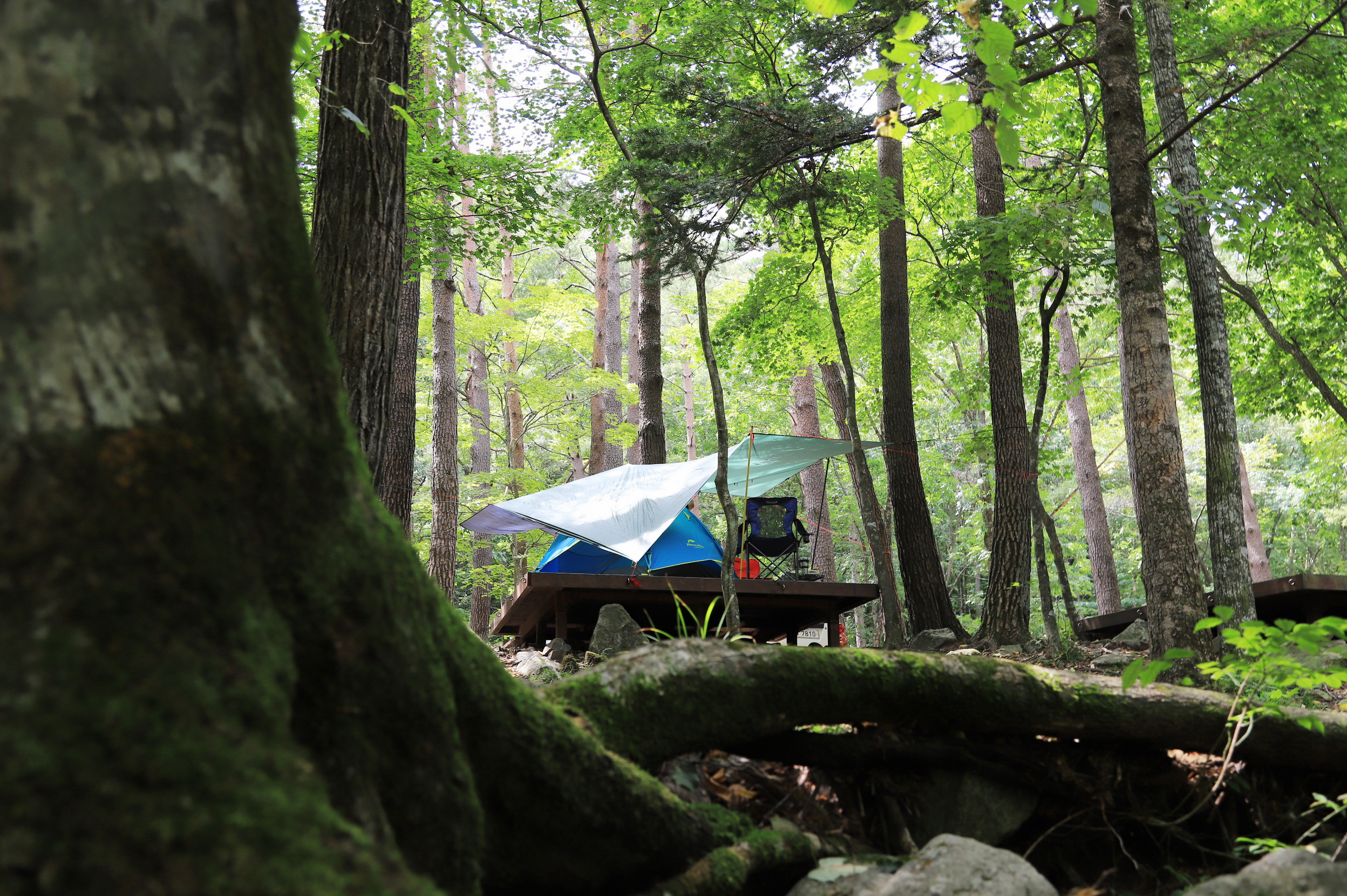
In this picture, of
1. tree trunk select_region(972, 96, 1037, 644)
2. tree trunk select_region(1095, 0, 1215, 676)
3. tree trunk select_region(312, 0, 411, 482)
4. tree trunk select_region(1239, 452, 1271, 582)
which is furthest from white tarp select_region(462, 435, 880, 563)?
tree trunk select_region(1239, 452, 1271, 582)

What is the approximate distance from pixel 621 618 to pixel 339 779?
14.4 feet

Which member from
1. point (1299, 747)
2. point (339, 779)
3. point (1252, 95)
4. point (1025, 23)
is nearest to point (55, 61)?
point (339, 779)

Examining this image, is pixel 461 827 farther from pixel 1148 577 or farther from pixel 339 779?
pixel 1148 577

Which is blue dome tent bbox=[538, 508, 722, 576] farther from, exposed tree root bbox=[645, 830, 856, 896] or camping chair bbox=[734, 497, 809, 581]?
exposed tree root bbox=[645, 830, 856, 896]

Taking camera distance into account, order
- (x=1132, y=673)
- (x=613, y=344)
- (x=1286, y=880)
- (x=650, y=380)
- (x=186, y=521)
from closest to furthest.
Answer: (x=186, y=521)
(x=1286, y=880)
(x=1132, y=673)
(x=650, y=380)
(x=613, y=344)

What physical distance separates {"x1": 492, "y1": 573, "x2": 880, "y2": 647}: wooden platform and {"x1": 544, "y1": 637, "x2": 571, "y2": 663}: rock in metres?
0.09

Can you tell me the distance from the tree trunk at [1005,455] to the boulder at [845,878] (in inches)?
177

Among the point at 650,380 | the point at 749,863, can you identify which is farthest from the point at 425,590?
the point at 650,380

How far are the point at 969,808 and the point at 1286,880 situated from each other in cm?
78

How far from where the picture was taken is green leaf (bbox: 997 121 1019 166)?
7.11 ft

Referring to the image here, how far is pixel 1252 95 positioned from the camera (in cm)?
662

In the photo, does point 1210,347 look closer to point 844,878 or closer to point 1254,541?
point 844,878

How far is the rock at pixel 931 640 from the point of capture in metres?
6.05

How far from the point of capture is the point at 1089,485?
1199 cm
